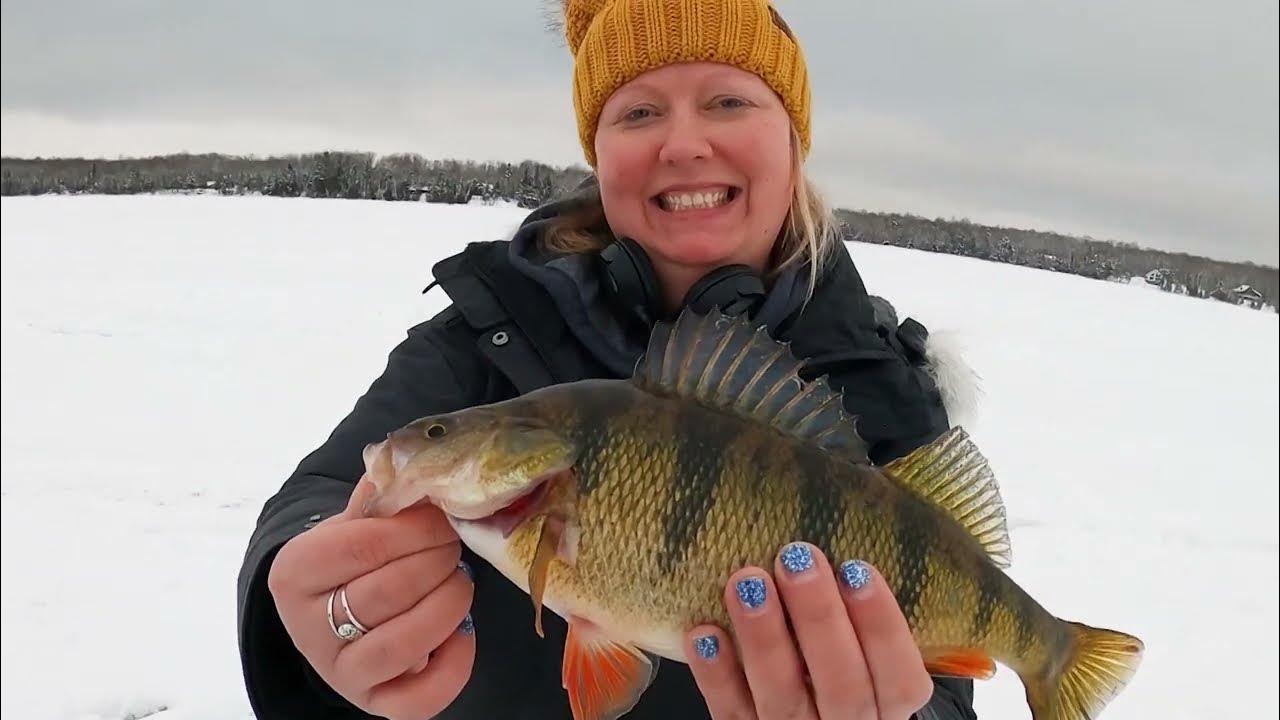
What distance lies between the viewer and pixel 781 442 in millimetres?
1273

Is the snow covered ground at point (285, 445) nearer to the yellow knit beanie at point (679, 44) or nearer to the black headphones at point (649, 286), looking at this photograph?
the yellow knit beanie at point (679, 44)

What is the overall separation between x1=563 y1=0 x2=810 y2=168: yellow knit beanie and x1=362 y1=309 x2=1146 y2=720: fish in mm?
738

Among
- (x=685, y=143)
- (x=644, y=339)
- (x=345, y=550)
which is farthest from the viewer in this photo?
(x=644, y=339)

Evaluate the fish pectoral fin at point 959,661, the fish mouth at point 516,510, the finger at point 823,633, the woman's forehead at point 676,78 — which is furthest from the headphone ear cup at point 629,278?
the fish pectoral fin at point 959,661

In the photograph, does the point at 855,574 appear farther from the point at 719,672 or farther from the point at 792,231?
the point at 792,231

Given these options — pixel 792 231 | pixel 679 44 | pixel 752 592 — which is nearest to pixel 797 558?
pixel 752 592

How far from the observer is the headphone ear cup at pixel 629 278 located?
5.79 feet

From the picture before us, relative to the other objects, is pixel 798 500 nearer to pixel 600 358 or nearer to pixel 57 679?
pixel 600 358

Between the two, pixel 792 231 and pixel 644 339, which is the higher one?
pixel 792 231

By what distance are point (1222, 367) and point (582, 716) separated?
→ 16063 mm

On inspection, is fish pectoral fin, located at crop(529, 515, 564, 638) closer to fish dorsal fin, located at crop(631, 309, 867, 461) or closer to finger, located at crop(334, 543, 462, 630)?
finger, located at crop(334, 543, 462, 630)

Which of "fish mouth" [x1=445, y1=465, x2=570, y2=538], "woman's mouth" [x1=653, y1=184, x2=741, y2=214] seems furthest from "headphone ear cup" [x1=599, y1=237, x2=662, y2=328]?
"fish mouth" [x1=445, y1=465, x2=570, y2=538]

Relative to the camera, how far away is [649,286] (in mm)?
1788

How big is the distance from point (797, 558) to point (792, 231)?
3.14ft
